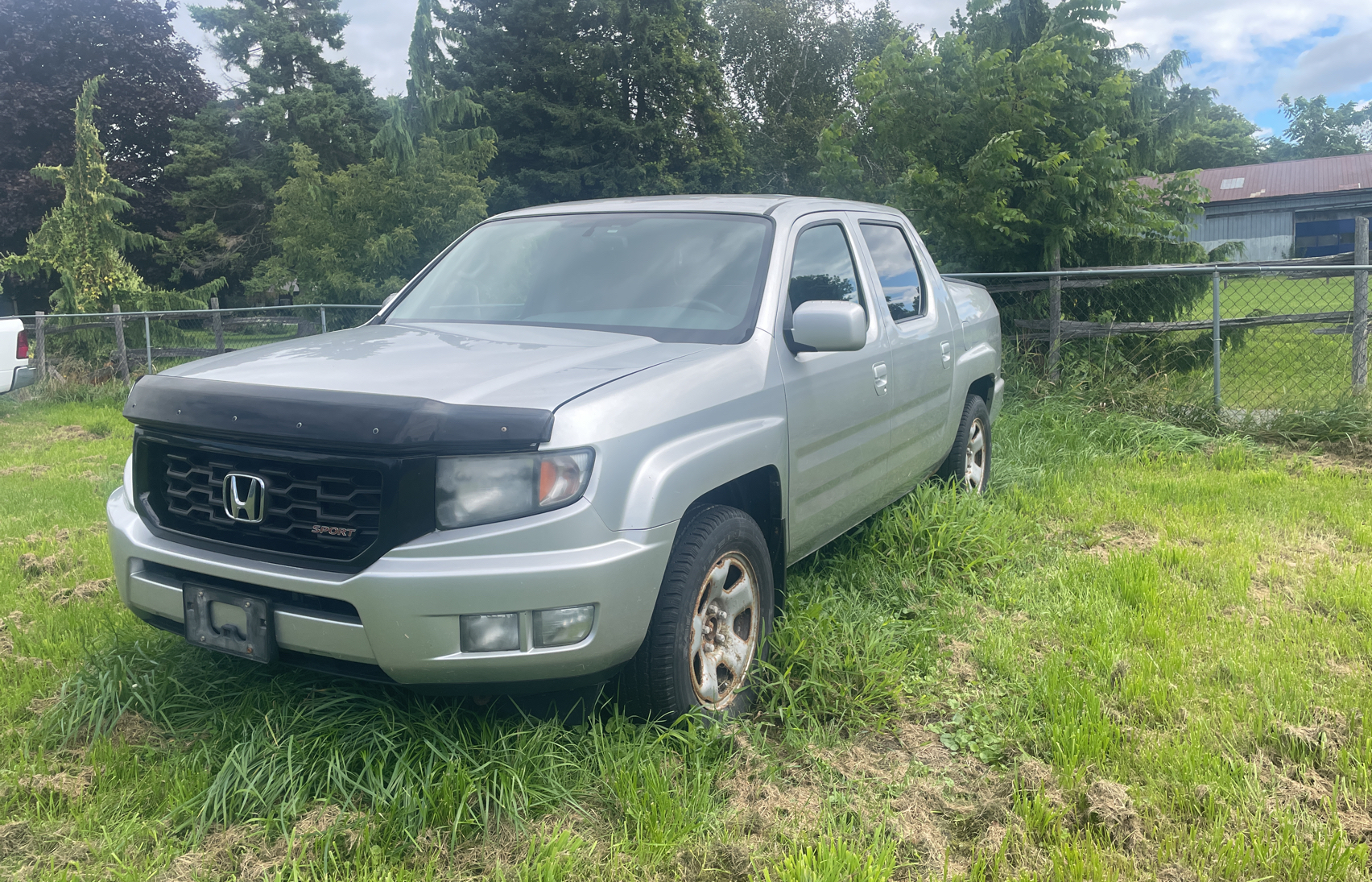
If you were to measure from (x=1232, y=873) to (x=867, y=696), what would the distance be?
122 centimetres

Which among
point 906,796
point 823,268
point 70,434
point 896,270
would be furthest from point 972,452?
point 70,434

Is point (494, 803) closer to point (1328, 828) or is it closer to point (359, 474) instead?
point (359, 474)

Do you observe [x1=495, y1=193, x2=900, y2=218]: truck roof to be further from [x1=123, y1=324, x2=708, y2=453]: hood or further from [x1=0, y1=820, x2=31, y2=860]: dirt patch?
[x1=0, y1=820, x2=31, y2=860]: dirt patch

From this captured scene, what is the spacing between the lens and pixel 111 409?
11672 millimetres

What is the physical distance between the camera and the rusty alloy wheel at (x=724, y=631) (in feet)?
10.2

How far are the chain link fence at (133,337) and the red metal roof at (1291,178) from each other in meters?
41.1

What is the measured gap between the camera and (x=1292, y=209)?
44.2m

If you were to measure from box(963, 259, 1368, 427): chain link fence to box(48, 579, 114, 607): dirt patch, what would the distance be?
7826mm

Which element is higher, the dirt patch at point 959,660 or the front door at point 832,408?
the front door at point 832,408

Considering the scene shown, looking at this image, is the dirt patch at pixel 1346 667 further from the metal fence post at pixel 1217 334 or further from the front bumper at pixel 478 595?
the metal fence post at pixel 1217 334

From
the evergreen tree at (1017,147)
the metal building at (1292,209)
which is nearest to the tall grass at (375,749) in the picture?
the evergreen tree at (1017,147)

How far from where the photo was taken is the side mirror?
11.2 ft

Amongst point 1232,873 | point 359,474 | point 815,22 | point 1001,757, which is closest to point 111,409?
point 359,474

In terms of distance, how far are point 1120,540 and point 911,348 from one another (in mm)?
1730
